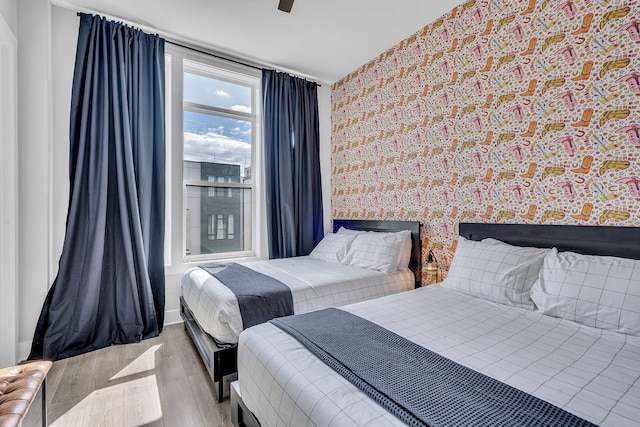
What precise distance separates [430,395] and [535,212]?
1668 millimetres

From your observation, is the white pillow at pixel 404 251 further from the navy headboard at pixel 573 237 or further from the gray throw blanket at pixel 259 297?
the gray throw blanket at pixel 259 297

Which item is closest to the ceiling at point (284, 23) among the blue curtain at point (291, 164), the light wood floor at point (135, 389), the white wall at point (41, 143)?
the white wall at point (41, 143)

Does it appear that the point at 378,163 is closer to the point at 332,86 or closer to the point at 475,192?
the point at 475,192

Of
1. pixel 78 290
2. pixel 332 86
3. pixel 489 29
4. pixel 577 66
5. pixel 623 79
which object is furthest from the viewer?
pixel 332 86

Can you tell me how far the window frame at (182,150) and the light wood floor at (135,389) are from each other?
3.05ft

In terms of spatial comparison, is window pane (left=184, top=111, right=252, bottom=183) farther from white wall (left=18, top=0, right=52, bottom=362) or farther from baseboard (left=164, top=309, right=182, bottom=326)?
baseboard (left=164, top=309, right=182, bottom=326)

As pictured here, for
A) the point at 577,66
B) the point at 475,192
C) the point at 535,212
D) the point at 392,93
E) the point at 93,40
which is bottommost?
the point at 535,212

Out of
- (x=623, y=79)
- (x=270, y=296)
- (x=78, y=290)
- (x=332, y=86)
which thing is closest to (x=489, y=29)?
(x=623, y=79)

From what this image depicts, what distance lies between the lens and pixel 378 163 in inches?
130

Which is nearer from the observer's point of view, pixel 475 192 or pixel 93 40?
pixel 475 192

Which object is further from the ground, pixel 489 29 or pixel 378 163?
pixel 489 29

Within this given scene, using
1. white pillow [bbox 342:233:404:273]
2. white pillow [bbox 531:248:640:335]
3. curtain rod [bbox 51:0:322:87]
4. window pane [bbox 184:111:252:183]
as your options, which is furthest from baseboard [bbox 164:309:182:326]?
white pillow [bbox 531:248:640:335]

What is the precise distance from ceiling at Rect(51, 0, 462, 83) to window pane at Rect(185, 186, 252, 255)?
150 cm

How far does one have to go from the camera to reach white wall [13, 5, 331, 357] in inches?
89.9
